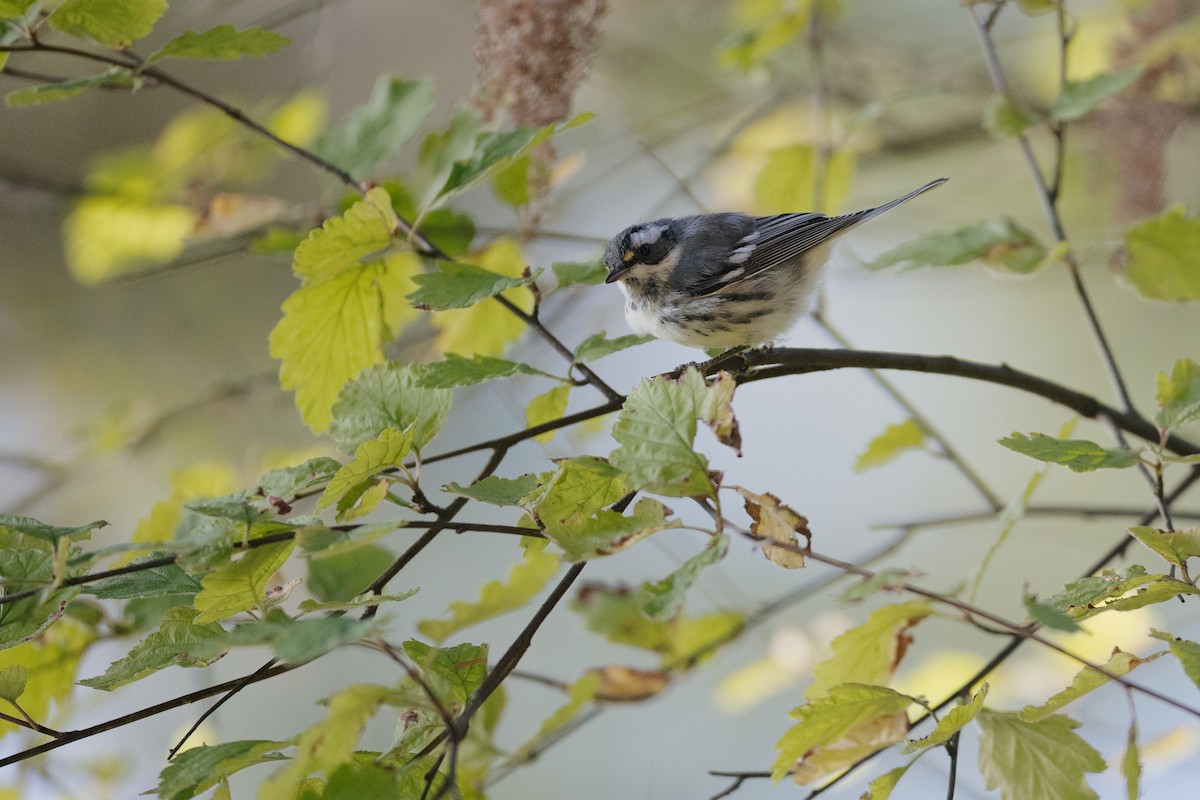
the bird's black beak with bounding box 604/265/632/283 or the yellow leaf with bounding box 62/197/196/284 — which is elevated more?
the yellow leaf with bounding box 62/197/196/284

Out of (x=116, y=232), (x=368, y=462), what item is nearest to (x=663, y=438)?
(x=368, y=462)

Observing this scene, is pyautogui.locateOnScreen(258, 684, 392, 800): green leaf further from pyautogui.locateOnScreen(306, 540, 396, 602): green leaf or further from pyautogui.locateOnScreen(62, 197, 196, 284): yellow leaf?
pyautogui.locateOnScreen(62, 197, 196, 284): yellow leaf

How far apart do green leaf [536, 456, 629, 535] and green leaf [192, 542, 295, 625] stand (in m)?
0.17

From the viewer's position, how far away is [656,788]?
108 cm

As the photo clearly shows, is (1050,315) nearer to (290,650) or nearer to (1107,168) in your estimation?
(1107,168)

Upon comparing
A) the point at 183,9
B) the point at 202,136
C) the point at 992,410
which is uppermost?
the point at 183,9

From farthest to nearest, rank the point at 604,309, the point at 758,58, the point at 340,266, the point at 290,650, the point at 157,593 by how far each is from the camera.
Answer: the point at 604,309 → the point at 758,58 → the point at 340,266 → the point at 157,593 → the point at 290,650

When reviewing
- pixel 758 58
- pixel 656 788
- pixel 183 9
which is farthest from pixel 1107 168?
pixel 183 9

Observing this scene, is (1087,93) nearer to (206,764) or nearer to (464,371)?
(464,371)

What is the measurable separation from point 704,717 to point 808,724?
1.80 meters

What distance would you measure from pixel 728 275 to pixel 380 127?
49cm

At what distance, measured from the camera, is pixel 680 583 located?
0.58 metres

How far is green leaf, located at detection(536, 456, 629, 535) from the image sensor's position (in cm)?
65

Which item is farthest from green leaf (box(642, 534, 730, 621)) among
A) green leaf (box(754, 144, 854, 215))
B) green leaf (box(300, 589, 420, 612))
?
green leaf (box(754, 144, 854, 215))
